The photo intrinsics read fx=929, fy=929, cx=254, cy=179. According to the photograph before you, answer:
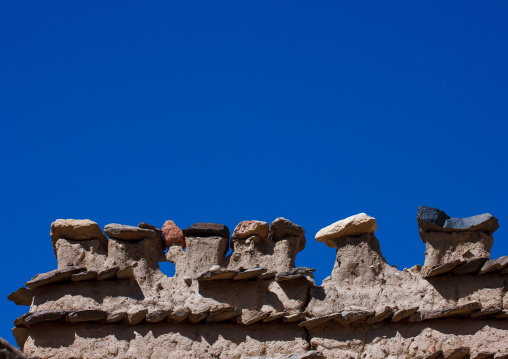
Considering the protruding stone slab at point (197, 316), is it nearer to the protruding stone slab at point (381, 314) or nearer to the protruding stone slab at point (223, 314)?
the protruding stone slab at point (223, 314)

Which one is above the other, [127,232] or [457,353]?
[127,232]

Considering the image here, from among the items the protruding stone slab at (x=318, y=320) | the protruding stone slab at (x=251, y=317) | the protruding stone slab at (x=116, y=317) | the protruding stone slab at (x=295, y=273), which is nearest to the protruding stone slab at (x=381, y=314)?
the protruding stone slab at (x=318, y=320)

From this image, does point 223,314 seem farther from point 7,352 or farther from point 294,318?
point 7,352

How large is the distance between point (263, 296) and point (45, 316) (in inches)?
98.4

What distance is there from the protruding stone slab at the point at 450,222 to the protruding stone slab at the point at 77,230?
3.91 metres

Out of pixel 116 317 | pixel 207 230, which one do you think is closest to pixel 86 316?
pixel 116 317

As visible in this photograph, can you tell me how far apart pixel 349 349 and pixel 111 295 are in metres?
2.86

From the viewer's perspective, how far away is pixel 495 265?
1035 centimetres

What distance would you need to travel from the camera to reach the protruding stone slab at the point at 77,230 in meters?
11.4

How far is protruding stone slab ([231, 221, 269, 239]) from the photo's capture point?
1120 cm

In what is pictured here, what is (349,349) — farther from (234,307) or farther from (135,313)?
(135,313)

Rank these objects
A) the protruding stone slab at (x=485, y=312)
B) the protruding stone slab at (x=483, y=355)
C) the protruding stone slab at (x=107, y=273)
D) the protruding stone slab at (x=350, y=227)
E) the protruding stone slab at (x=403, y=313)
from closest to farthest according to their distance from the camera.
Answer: the protruding stone slab at (x=483, y=355) < the protruding stone slab at (x=485, y=312) < the protruding stone slab at (x=403, y=313) < the protruding stone slab at (x=107, y=273) < the protruding stone slab at (x=350, y=227)

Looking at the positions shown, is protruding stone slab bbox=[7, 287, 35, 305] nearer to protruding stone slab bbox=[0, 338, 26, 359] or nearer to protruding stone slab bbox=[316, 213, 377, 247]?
protruding stone slab bbox=[316, 213, 377, 247]

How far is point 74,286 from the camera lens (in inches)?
432
